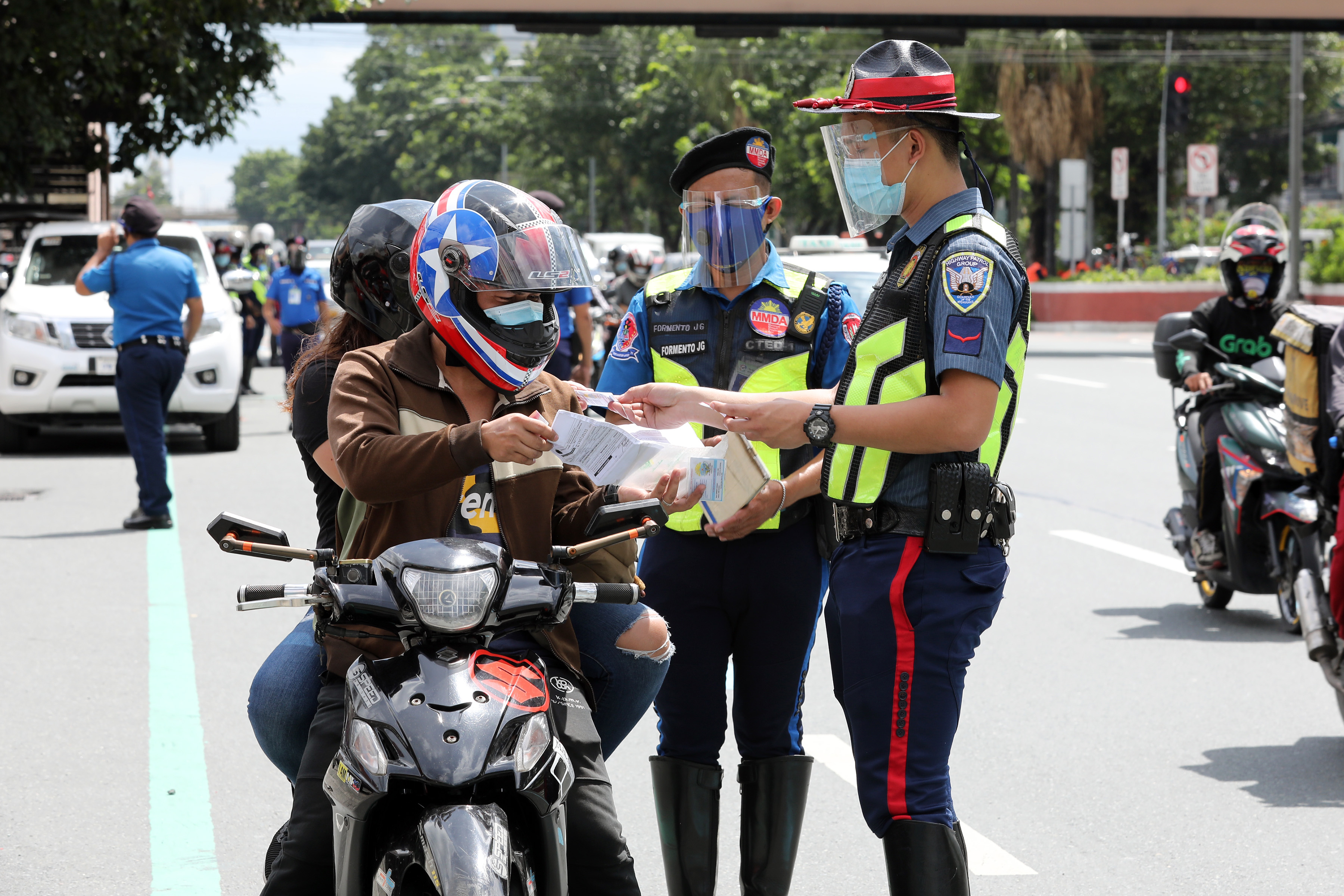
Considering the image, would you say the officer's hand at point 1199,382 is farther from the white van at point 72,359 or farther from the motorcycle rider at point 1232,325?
the white van at point 72,359

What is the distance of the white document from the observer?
9.75 feet

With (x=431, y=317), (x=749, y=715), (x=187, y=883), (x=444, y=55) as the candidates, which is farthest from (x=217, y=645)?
(x=444, y=55)

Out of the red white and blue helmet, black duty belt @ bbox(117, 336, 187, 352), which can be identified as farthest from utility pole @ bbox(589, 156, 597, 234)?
the red white and blue helmet

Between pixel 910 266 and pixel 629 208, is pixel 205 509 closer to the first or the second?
pixel 910 266

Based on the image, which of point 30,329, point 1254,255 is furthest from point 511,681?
point 30,329

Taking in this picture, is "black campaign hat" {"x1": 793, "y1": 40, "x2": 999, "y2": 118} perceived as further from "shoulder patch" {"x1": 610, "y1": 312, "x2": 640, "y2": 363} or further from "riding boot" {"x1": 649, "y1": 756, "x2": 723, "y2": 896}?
"riding boot" {"x1": 649, "y1": 756, "x2": 723, "y2": 896}

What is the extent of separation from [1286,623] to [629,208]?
6000 centimetres

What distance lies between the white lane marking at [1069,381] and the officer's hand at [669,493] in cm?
1802

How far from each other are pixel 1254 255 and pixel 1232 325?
14.5 inches

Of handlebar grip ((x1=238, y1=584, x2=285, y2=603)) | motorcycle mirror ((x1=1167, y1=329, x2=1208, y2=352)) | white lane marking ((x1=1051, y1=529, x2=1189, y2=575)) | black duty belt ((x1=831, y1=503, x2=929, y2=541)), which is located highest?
motorcycle mirror ((x1=1167, y1=329, x2=1208, y2=352))

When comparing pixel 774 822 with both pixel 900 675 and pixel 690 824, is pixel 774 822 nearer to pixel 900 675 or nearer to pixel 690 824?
pixel 690 824

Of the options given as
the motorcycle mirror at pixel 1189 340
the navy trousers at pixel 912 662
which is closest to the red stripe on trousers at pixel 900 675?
the navy trousers at pixel 912 662

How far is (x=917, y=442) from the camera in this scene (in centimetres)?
311

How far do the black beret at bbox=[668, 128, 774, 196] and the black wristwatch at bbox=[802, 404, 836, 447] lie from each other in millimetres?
1068
